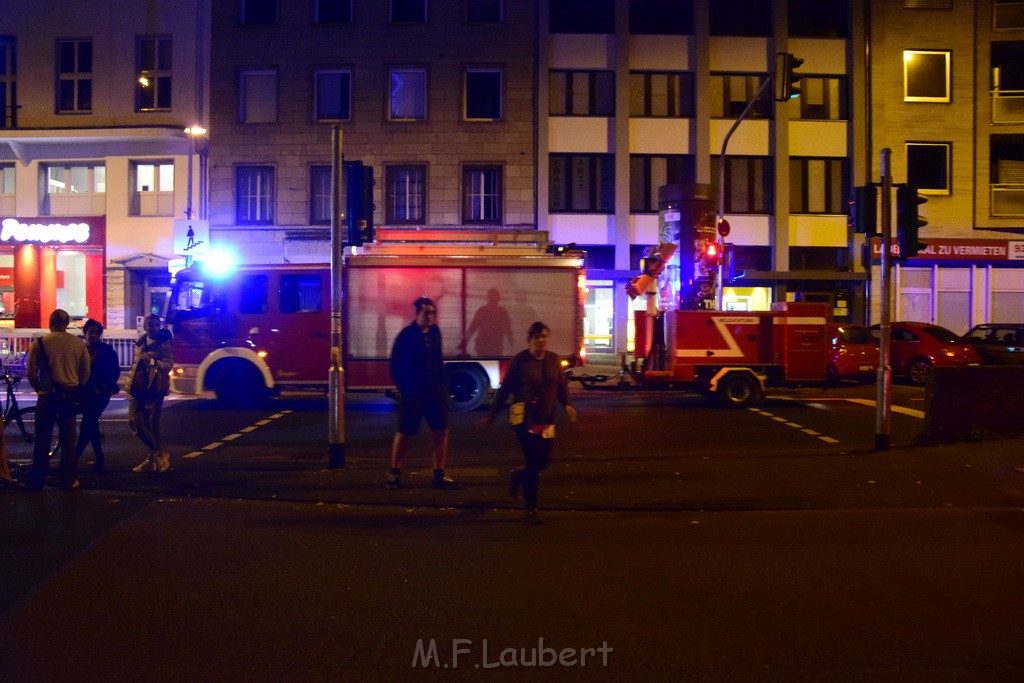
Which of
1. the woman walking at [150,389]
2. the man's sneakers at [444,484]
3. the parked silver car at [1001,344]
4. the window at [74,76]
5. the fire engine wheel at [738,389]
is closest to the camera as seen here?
the man's sneakers at [444,484]

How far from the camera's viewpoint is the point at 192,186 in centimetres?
2958

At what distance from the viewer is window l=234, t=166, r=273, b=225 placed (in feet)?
98.8

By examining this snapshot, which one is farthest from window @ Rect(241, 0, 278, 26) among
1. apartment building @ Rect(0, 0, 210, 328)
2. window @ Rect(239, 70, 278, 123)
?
window @ Rect(239, 70, 278, 123)

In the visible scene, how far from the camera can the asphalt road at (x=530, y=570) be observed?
4895mm

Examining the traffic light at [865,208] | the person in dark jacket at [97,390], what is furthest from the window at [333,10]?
the traffic light at [865,208]

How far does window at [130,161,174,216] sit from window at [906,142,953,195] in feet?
79.6

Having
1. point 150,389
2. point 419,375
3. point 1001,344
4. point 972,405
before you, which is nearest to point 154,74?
point 150,389

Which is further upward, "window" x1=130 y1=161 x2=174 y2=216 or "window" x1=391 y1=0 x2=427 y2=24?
"window" x1=391 y1=0 x2=427 y2=24

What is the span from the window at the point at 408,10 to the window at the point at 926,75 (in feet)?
52.9

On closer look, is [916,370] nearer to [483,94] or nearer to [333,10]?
[483,94]

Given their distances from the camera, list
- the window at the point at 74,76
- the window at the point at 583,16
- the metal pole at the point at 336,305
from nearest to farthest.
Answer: the metal pole at the point at 336,305
the window at the point at 74,76
the window at the point at 583,16

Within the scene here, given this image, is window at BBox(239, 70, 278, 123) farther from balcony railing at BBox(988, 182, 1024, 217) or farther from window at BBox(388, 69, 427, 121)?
balcony railing at BBox(988, 182, 1024, 217)

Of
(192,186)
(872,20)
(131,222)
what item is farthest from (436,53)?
(872,20)

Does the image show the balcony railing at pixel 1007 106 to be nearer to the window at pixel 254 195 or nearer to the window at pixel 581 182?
the window at pixel 581 182
